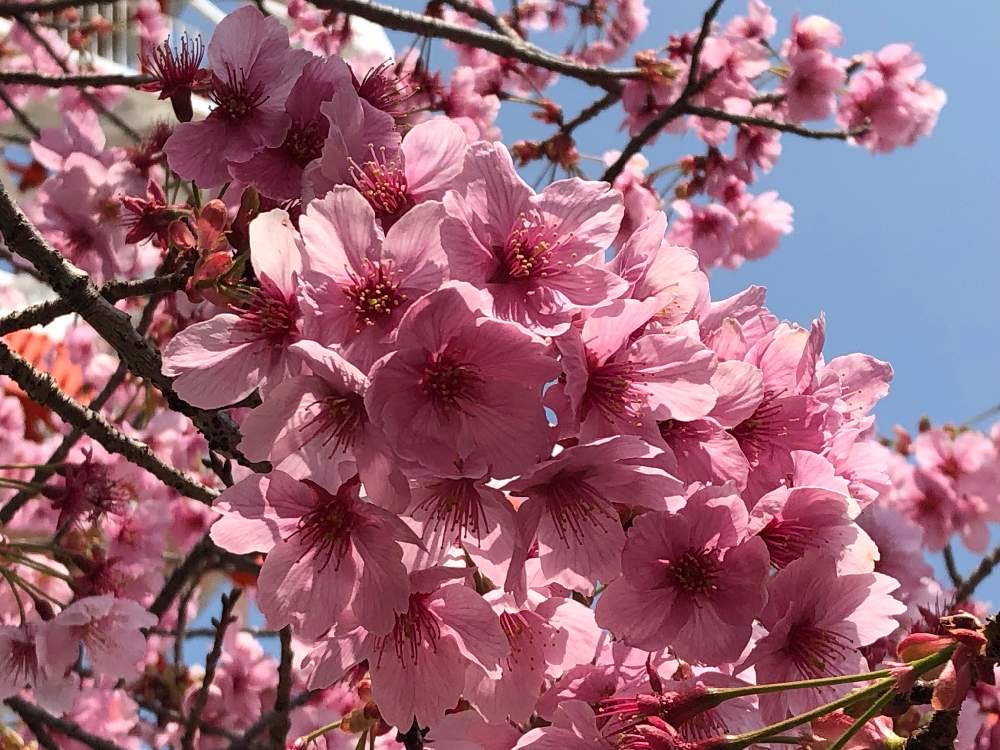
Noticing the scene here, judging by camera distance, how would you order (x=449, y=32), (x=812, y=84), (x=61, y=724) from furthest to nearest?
(x=812, y=84), (x=449, y=32), (x=61, y=724)

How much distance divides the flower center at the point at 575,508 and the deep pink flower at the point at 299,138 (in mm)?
594

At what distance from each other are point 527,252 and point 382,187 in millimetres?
233

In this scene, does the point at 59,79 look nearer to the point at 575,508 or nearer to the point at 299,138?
the point at 299,138

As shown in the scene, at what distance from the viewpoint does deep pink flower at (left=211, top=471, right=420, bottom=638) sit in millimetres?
1069

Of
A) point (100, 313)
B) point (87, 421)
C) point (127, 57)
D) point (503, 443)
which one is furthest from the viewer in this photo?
point (127, 57)

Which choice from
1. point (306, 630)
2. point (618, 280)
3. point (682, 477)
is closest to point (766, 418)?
point (682, 477)

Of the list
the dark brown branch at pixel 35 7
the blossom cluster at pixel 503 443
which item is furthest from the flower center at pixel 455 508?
the dark brown branch at pixel 35 7

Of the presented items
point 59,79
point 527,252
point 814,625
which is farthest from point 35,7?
point 814,625

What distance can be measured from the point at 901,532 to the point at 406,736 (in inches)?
43.5

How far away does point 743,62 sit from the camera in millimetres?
3381

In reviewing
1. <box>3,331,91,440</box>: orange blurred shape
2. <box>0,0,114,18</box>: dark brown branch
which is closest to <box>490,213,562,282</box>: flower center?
<box>0,0,114,18</box>: dark brown branch

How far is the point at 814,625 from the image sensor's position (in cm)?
115

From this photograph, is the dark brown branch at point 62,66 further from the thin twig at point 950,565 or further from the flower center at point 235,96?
the thin twig at point 950,565

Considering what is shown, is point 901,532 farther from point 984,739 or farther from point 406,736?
point 406,736
